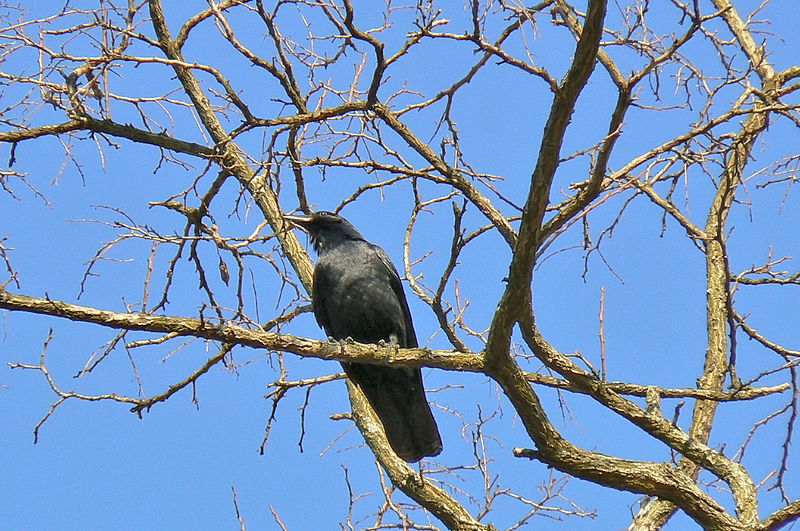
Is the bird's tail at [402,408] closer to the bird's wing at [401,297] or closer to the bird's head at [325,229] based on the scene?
the bird's wing at [401,297]

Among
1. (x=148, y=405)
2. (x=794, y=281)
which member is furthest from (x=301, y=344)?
(x=794, y=281)

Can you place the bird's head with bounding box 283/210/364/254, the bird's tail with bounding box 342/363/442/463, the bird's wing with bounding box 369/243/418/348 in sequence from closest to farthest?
1. the bird's tail with bounding box 342/363/442/463
2. the bird's wing with bounding box 369/243/418/348
3. the bird's head with bounding box 283/210/364/254

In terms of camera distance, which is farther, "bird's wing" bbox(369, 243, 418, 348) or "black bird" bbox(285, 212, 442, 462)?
"bird's wing" bbox(369, 243, 418, 348)

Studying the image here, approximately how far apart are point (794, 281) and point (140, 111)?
433 cm

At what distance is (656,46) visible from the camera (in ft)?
14.5

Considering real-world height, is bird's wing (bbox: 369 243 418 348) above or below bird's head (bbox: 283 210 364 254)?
below

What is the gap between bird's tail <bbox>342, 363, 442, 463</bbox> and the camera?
618 centimetres

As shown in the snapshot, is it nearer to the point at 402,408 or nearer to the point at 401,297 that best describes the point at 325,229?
the point at 401,297

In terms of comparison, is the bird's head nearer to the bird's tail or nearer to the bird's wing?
the bird's wing

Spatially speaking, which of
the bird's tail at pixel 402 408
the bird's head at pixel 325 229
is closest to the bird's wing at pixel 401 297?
the bird's head at pixel 325 229

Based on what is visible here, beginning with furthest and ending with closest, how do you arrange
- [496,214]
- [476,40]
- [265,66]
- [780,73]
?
[780,73], [265,66], [496,214], [476,40]

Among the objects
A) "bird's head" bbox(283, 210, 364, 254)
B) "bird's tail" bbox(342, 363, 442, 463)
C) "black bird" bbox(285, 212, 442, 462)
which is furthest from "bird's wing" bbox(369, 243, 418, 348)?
"bird's tail" bbox(342, 363, 442, 463)

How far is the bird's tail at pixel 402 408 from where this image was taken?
6.18m

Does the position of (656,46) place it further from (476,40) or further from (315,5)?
(315,5)
